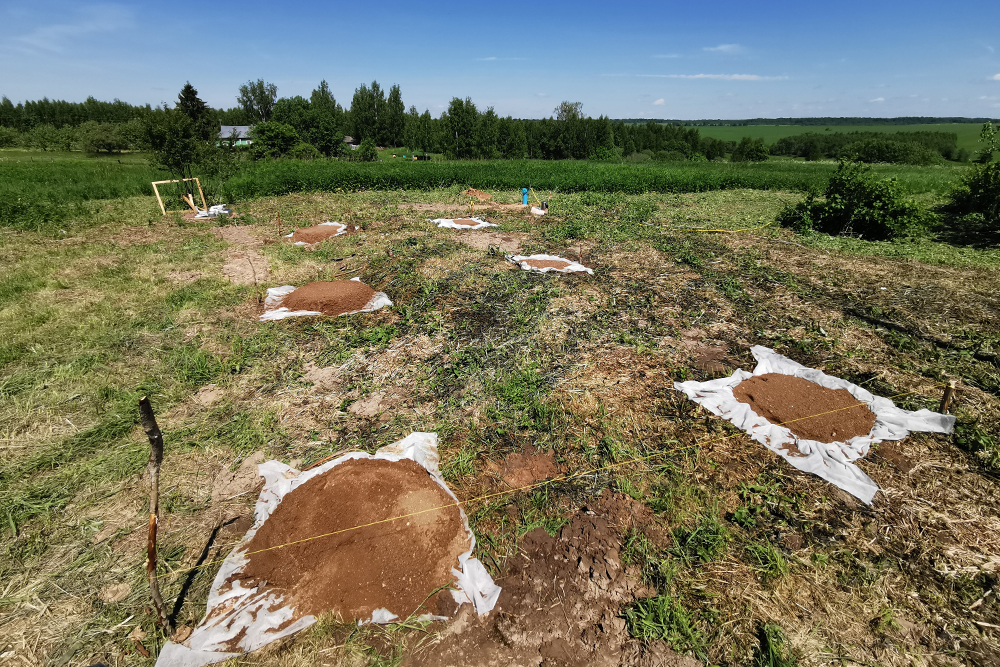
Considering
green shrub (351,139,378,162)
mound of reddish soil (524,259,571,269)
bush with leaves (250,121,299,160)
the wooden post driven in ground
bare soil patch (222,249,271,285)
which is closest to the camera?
the wooden post driven in ground

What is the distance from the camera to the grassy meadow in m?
2.66

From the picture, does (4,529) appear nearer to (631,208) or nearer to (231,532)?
(231,532)

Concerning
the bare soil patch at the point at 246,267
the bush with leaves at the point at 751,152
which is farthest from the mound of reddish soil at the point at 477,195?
the bush with leaves at the point at 751,152

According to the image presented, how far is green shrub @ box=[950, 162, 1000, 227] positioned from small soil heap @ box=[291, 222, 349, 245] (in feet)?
55.2

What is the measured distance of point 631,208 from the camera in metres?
14.8

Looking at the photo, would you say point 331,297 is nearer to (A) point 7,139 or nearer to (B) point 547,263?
(B) point 547,263

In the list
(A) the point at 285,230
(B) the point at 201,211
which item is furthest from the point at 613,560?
(B) the point at 201,211

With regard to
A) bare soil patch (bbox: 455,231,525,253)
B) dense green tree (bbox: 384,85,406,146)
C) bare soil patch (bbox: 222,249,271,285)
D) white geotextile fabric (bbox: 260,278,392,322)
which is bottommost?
white geotextile fabric (bbox: 260,278,392,322)

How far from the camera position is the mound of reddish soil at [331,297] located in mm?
6824

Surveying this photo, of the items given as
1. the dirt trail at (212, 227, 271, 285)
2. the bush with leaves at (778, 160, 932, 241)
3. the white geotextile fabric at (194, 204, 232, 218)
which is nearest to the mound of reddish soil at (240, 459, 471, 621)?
the dirt trail at (212, 227, 271, 285)

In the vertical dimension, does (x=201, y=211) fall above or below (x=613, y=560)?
Result: above

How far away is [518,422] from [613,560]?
1.66 meters

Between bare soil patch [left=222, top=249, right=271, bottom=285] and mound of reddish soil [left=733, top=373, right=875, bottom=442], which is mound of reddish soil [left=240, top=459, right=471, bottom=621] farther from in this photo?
bare soil patch [left=222, top=249, right=271, bottom=285]

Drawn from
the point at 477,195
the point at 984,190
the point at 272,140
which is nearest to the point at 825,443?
the point at 984,190
